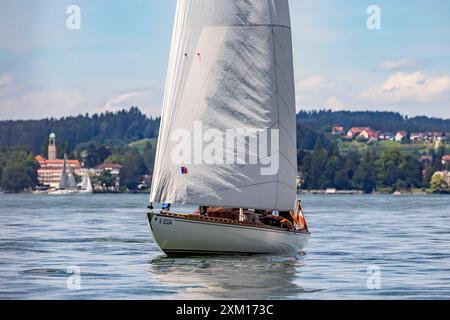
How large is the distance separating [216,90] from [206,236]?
→ 175 inches

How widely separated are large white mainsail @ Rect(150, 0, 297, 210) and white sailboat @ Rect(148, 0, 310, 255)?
0.03 metres

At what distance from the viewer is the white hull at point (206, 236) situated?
35.9 metres

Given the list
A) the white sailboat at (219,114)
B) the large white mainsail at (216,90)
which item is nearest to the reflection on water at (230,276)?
the white sailboat at (219,114)

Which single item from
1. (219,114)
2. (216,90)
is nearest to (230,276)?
(219,114)

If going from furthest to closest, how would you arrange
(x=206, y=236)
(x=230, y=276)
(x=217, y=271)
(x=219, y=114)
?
(x=219, y=114)
(x=206, y=236)
(x=217, y=271)
(x=230, y=276)

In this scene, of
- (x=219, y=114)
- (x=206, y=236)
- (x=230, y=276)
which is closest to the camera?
(x=230, y=276)

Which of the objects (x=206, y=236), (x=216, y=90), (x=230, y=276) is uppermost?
(x=216, y=90)

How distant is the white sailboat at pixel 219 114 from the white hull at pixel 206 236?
30 mm

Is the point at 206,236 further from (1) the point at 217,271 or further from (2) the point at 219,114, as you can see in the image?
(2) the point at 219,114

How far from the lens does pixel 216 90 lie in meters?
37.2

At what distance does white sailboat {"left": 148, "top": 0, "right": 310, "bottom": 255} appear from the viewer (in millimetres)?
36875

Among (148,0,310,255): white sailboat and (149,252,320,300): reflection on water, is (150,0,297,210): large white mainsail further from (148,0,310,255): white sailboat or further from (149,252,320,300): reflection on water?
(149,252,320,300): reflection on water

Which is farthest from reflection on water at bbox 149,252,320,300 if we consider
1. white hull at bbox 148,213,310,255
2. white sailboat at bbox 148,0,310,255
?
white sailboat at bbox 148,0,310,255
